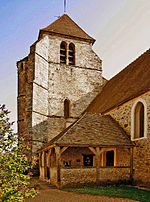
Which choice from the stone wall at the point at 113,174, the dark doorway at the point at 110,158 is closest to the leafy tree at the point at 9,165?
the stone wall at the point at 113,174

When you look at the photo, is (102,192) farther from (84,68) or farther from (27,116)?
(84,68)

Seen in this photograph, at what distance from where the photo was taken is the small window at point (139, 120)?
12133mm

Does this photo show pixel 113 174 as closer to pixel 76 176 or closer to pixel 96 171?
pixel 96 171

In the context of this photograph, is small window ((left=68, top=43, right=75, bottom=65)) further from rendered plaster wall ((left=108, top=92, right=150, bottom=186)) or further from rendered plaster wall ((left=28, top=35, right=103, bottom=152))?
rendered plaster wall ((left=108, top=92, right=150, bottom=186))

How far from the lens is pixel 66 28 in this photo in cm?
2355

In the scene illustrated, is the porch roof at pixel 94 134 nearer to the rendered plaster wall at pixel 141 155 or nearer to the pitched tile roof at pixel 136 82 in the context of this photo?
the rendered plaster wall at pixel 141 155

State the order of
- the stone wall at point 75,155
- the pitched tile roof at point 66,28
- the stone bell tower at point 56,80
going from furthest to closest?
the pitched tile roof at point 66,28, the stone bell tower at point 56,80, the stone wall at point 75,155

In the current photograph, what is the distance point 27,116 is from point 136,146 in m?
9.74

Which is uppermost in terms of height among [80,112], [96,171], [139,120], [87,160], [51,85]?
[51,85]

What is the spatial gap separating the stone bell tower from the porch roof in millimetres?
6902

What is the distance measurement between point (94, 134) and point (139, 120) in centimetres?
255

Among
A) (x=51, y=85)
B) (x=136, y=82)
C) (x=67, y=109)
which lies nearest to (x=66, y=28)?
(x=51, y=85)

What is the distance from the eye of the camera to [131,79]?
1477 cm

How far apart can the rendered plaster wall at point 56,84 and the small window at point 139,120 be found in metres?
8.94
